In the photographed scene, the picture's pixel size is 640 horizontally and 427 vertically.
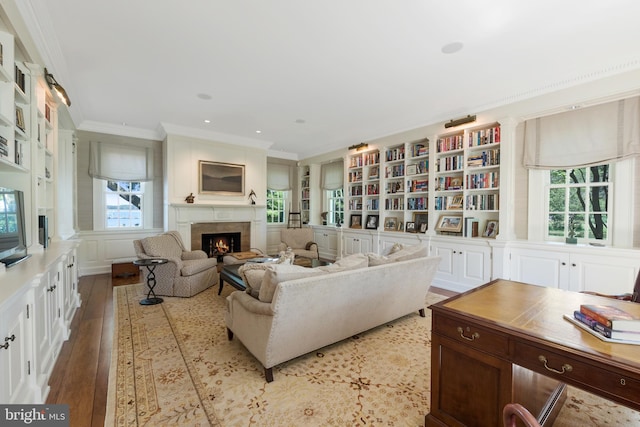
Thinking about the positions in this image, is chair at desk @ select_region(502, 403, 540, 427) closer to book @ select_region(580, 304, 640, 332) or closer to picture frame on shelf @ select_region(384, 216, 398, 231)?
book @ select_region(580, 304, 640, 332)

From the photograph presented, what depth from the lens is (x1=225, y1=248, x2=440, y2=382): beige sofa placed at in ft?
6.77

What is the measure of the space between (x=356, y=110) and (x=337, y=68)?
1421mm

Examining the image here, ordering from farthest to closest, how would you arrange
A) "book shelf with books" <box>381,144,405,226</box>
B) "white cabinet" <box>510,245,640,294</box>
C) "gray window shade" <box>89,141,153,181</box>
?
"book shelf with books" <box>381,144,405,226</box> < "gray window shade" <box>89,141,153,181</box> < "white cabinet" <box>510,245,640,294</box>

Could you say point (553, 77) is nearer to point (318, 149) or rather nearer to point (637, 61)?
point (637, 61)

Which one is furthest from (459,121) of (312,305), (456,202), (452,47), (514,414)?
(514,414)

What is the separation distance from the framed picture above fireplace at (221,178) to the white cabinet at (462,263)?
432 centimetres

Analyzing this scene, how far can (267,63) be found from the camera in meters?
3.13

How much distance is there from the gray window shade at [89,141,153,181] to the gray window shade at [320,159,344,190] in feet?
13.1

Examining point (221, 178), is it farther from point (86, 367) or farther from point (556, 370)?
point (556, 370)

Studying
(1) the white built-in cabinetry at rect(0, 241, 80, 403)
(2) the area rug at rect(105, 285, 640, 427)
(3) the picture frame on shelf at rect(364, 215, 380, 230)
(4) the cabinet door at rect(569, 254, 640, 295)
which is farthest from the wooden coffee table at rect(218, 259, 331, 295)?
(4) the cabinet door at rect(569, 254, 640, 295)

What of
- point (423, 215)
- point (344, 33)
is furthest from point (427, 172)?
point (344, 33)

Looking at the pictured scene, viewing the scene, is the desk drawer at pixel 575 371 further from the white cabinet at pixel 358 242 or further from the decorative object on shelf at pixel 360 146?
the decorative object on shelf at pixel 360 146

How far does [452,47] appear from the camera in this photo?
277 centimetres

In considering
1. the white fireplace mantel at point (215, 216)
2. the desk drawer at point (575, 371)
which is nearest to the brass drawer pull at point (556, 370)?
Answer: the desk drawer at point (575, 371)
